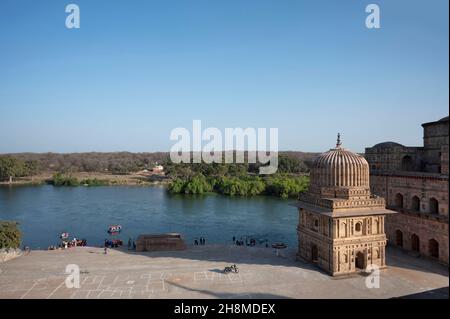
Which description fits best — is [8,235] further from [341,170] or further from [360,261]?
[360,261]

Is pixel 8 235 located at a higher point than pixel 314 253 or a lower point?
higher

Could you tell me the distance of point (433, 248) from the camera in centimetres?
2639

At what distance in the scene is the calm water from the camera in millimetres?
40469

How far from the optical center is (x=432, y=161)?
2995 cm

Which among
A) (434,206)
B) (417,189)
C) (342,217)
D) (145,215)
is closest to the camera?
(342,217)

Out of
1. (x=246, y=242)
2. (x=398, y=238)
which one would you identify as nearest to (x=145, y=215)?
(x=246, y=242)

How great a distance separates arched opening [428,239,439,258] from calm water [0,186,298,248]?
11577 millimetres

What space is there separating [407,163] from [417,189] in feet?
12.3

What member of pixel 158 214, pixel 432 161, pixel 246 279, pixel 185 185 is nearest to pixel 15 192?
pixel 185 185

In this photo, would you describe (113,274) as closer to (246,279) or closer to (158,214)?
(246,279)

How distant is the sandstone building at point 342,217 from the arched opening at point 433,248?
4070mm

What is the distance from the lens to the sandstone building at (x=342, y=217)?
77.2 feet

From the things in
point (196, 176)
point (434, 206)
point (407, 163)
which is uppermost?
point (407, 163)

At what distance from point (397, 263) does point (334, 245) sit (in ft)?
18.4
